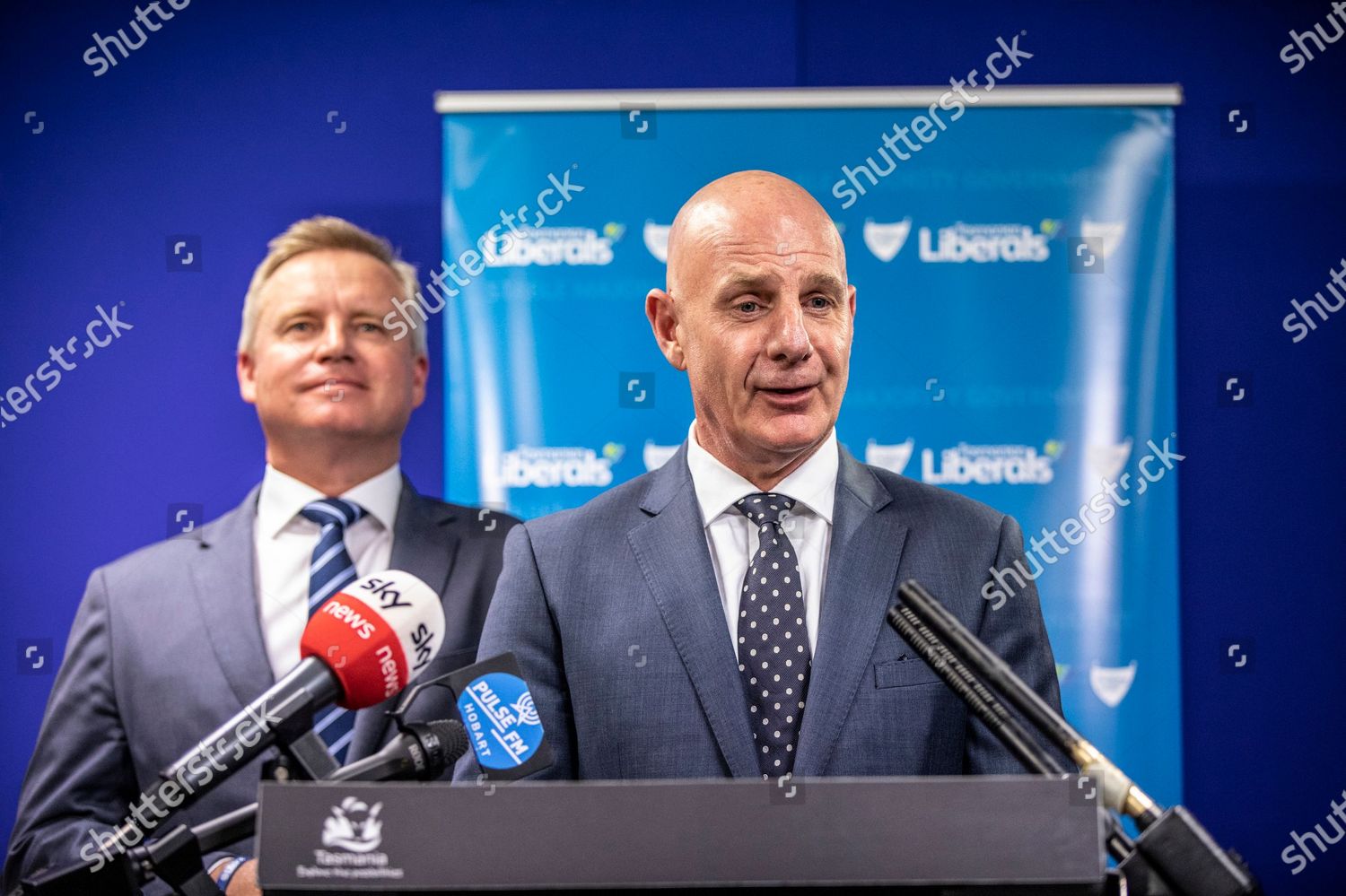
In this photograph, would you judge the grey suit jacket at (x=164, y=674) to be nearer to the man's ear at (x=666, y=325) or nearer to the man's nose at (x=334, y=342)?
the man's nose at (x=334, y=342)

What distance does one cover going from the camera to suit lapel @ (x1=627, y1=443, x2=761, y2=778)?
1572 mm

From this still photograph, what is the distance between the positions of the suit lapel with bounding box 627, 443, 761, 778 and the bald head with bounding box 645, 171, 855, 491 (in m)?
0.13

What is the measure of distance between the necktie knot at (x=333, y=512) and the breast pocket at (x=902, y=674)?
53.9 inches

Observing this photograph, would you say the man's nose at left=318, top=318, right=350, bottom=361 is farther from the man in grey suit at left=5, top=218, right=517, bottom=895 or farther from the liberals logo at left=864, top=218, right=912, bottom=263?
the liberals logo at left=864, top=218, right=912, bottom=263

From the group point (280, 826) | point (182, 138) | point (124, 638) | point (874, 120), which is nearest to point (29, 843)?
point (124, 638)

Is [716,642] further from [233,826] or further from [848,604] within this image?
[233,826]

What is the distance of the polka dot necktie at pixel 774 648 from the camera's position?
160cm

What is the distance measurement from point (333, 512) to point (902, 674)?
4.67ft

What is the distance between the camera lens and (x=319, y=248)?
2.67m

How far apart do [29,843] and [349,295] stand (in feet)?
4.23

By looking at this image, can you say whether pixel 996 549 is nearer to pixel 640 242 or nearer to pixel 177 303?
pixel 640 242

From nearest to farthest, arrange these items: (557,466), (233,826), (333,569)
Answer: (233,826) → (333,569) → (557,466)

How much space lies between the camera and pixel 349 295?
262 centimetres

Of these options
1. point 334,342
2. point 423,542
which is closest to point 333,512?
point 423,542
